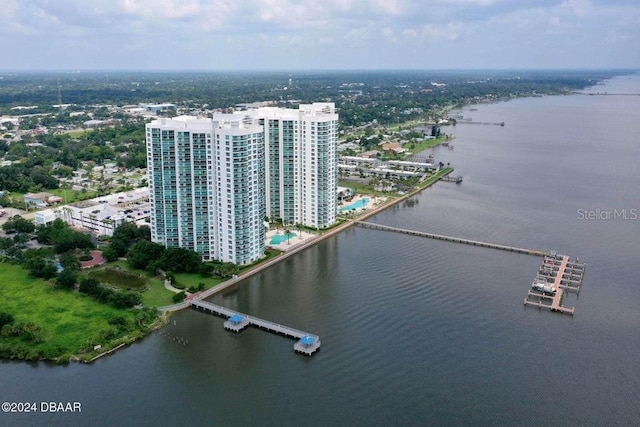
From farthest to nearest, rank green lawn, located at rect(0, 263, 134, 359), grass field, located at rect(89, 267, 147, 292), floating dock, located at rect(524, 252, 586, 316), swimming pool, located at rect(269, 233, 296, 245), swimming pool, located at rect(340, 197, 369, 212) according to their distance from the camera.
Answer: swimming pool, located at rect(340, 197, 369, 212) < swimming pool, located at rect(269, 233, 296, 245) < grass field, located at rect(89, 267, 147, 292) < floating dock, located at rect(524, 252, 586, 316) < green lawn, located at rect(0, 263, 134, 359)

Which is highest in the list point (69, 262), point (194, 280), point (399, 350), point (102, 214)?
point (102, 214)

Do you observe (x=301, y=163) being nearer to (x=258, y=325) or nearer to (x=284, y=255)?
(x=284, y=255)

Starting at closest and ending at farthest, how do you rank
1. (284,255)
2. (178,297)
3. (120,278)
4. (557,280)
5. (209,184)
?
(178,297), (120,278), (557,280), (209,184), (284,255)

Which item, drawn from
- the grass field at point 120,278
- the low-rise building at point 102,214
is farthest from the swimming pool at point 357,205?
the grass field at point 120,278

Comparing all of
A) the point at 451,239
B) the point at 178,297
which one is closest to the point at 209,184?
the point at 178,297

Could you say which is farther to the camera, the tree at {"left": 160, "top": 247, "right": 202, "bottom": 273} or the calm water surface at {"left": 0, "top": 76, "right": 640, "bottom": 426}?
the tree at {"left": 160, "top": 247, "right": 202, "bottom": 273}

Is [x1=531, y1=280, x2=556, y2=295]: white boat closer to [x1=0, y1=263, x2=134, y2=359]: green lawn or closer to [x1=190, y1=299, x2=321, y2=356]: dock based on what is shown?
[x1=190, y1=299, x2=321, y2=356]: dock

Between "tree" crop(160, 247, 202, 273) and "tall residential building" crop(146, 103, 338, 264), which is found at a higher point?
"tall residential building" crop(146, 103, 338, 264)

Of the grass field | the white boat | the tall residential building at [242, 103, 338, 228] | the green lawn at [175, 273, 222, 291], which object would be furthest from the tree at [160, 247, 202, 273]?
the white boat

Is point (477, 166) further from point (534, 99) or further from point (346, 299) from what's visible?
point (534, 99)
